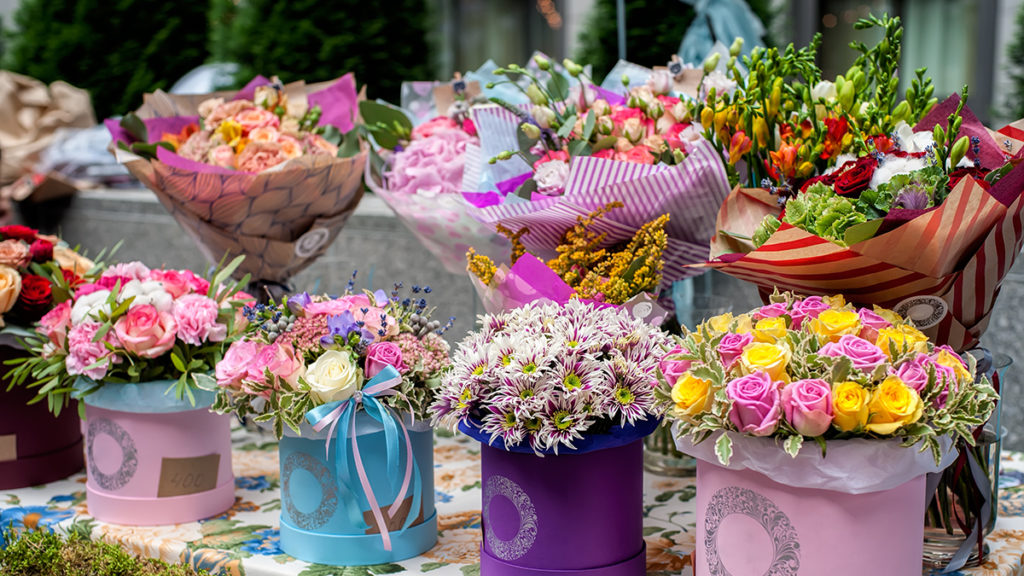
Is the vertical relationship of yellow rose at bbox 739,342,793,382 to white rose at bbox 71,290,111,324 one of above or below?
above

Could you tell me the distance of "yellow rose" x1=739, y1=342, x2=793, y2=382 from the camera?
40.2 inches

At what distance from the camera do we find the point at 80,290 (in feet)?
5.24

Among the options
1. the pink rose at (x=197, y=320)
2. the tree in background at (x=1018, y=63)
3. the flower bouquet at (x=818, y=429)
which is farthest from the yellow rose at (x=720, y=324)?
the tree in background at (x=1018, y=63)

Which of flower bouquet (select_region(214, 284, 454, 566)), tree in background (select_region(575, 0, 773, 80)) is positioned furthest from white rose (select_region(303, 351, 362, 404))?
tree in background (select_region(575, 0, 773, 80))

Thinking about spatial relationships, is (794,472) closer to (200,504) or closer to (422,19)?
(200,504)

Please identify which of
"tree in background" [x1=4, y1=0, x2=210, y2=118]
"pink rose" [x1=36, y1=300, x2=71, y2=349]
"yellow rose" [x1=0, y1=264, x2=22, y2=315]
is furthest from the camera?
"tree in background" [x1=4, y1=0, x2=210, y2=118]

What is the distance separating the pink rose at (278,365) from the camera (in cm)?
129

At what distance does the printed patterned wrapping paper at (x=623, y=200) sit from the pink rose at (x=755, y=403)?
0.38m

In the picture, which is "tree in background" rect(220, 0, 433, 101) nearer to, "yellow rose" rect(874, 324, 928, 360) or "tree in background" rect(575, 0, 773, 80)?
"tree in background" rect(575, 0, 773, 80)

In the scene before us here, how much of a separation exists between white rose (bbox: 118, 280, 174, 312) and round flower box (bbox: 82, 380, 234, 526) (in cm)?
12

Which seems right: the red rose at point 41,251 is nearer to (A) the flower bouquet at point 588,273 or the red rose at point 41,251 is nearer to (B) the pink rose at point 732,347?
(A) the flower bouquet at point 588,273

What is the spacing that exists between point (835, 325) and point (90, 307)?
110 centimetres

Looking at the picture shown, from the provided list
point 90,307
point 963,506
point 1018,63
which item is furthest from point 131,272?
point 1018,63

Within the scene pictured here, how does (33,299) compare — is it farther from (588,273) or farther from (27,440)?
(588,273)
